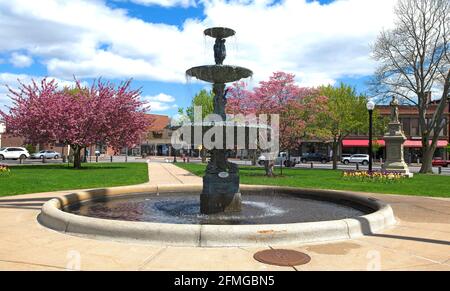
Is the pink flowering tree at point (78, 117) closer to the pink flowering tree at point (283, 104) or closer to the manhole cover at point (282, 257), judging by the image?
the pink flowering tree at point (283, 104)

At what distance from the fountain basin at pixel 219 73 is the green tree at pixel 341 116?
96.9 feet

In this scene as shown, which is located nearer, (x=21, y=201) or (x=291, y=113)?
(x=21, y=201)

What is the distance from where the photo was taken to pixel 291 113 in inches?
1139

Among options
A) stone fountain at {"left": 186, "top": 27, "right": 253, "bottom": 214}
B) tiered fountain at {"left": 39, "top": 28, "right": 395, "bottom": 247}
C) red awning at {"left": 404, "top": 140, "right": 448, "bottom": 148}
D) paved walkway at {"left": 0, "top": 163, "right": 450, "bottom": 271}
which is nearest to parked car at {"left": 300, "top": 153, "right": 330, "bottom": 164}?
red awning at {"left": 404, "top": 140, "right": 448, "bottom": 148}

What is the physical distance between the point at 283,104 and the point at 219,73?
20.4 meters

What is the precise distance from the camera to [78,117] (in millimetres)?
32875

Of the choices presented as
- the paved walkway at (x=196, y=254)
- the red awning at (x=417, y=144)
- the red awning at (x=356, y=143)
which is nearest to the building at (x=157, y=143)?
the red awning at (x=356, y=143)

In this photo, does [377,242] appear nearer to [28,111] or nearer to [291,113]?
[291,113]

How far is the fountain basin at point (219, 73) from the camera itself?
30.1 feet

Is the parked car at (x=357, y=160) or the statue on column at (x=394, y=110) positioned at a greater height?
the statue on column at (x=394, y=110)

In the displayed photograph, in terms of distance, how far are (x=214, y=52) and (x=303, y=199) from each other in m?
5.54

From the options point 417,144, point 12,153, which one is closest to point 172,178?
point 12,153

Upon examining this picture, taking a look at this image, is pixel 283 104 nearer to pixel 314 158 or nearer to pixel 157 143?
pixel 314 158

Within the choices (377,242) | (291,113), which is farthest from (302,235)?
(291,113)
